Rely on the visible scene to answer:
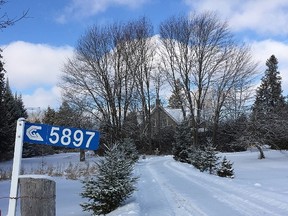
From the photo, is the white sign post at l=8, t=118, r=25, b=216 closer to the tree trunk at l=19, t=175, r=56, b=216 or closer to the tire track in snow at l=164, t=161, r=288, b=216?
the tree trunk at l=19, t=175, r=56, b=216

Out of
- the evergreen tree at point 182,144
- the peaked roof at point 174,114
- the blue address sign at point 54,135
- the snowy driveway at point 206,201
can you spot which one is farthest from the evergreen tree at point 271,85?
the blue address sign at point 54,135

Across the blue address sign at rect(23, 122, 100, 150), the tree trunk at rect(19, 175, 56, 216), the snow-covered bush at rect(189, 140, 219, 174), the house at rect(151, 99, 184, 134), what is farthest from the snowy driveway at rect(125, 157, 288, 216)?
the house at rect(151, 99, 184, 134)

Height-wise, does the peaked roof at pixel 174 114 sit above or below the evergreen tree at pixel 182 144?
above

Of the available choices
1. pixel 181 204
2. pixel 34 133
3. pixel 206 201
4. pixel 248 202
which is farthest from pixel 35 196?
pixel 248 202

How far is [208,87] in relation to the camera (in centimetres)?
4438

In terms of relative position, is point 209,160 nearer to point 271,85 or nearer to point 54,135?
point 54,135

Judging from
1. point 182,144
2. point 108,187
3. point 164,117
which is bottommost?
point 108,187

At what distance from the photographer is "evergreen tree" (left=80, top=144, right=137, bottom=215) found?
9.25m

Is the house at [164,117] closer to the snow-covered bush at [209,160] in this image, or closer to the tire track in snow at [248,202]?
the snow-covered bush at [209,160]

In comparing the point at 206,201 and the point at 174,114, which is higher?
the point at 174,114

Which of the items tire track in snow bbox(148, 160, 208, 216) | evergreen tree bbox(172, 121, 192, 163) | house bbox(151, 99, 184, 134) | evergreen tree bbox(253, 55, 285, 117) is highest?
evergreen tree bbox(253, 55, 285, 117)

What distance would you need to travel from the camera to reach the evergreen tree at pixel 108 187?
30.3ft

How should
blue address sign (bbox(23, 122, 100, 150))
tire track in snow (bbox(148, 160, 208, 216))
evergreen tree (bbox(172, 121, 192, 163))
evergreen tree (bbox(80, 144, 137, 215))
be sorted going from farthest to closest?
evergreen tree (bbox(172, 121, 192, 163)) < evergreen tree (bbox(80, 144, 137, 215)) < tire track in snow (bbox(148, 160, 208, 216)) < blue address sign (bbox(23, 122, 100, 150))

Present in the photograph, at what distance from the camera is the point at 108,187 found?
30.5ft
